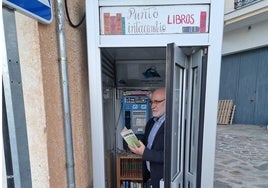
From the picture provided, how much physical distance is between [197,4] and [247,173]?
352 cm

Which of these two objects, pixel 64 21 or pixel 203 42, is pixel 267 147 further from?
pixel 64 21

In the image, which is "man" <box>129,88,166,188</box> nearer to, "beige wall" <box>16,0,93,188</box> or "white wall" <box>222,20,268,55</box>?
"beige wall" <box>16,0,93,188</box>

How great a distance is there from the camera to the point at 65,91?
1.37 metres

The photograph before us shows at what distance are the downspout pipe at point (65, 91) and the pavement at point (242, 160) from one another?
274cm

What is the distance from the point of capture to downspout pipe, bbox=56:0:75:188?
1.32m

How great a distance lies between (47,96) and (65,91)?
0.19 m

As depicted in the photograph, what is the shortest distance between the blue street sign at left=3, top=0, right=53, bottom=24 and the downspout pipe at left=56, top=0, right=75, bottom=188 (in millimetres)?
154

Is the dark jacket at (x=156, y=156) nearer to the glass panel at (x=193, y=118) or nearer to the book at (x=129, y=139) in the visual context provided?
the book at (x=129, y=139)

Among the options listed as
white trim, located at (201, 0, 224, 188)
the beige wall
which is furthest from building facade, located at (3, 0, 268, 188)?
white trim, located at (201, 0, 224, 188)

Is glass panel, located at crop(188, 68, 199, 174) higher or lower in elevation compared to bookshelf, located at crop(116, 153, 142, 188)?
higher

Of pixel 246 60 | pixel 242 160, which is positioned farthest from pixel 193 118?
pixel 246 60

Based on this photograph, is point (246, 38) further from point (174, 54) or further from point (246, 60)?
point (174, 54)

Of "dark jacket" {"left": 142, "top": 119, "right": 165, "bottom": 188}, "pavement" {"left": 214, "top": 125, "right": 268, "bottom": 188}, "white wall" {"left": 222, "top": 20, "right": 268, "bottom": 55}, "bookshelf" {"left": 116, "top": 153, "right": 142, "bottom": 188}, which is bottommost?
"pavement" {"left": 214, "top": 125, "right": 268, "bottom": 188}

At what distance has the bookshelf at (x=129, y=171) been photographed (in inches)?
103
